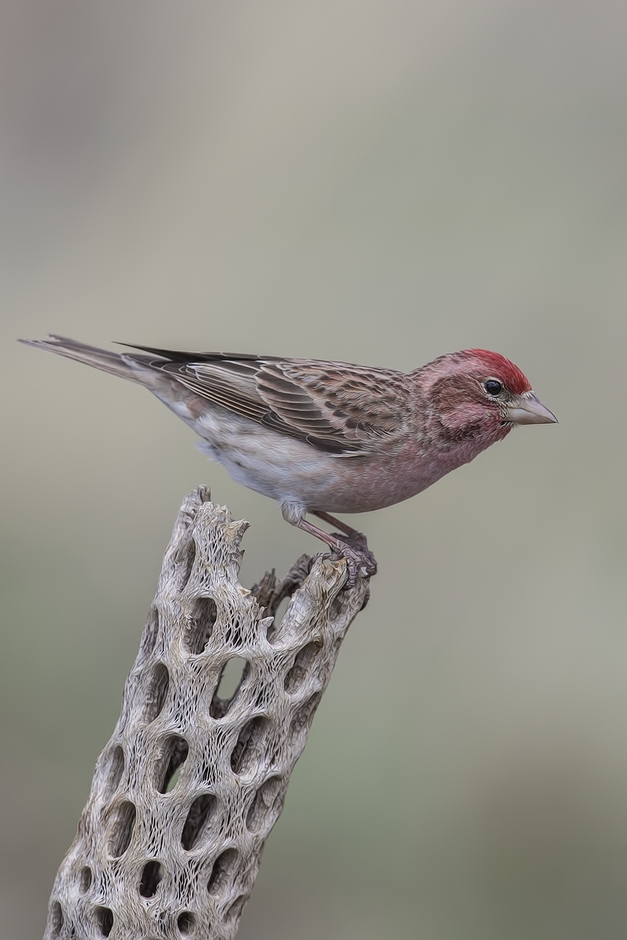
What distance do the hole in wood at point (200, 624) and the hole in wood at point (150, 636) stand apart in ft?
0.53

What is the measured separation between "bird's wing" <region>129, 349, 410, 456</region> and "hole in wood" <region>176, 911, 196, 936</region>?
1823mm

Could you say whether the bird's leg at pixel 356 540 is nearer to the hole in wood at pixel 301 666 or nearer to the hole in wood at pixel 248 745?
the hole in wood at pixel 301 666

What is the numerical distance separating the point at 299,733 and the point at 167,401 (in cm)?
169

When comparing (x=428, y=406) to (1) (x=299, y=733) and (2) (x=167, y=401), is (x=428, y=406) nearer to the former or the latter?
(2) (x=167, y=401)

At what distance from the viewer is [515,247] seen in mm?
6117

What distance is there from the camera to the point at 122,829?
319 cm

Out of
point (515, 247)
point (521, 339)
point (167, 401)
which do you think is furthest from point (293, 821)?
point (515, 247)

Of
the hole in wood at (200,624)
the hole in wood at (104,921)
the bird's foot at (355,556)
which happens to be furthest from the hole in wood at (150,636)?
the hole in wood at (104,921)

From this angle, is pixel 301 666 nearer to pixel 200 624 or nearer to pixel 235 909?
pixel 200 624

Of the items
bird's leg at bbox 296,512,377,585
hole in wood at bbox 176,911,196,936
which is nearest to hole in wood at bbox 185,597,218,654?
bird's leg at bbox 296,512,377,585

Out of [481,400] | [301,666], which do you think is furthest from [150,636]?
[481,400]

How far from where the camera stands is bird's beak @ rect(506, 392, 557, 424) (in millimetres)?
3805

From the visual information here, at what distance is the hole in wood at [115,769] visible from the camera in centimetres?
328

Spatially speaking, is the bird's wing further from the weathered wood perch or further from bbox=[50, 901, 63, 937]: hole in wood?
bbox=[50, 901, 63, 937]: hole in wood
